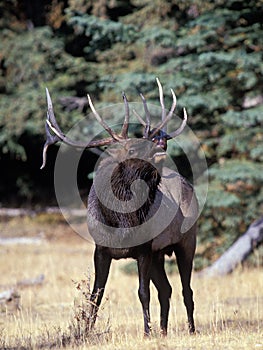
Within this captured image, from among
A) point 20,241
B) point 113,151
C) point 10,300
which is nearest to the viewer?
point 113,151

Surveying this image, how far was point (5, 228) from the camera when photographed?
22672 mm

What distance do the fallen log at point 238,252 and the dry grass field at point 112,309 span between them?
249 mm

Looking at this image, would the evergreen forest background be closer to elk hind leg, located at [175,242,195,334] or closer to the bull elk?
elk hind leg, located at [175,242,195,334]

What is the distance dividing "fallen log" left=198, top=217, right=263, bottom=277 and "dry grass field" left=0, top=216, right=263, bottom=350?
249mm

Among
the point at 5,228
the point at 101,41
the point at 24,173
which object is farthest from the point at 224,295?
the point at 24,173

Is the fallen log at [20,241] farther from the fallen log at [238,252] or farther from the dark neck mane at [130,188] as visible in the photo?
the dark neck mane at [130,188]

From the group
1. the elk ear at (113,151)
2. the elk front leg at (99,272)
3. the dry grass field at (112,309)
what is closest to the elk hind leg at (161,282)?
the dry grass field at (112,309)

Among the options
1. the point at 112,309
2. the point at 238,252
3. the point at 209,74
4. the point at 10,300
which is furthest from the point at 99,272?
the point at 209,74

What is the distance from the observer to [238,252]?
549 inches

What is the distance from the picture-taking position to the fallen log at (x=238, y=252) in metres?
13.7

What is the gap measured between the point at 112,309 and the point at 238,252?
180 inches

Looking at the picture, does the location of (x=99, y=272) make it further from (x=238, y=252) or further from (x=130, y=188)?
(x=238, y=252)

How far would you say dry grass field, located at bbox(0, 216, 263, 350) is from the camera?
22.2 ft

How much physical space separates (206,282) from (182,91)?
427cm
